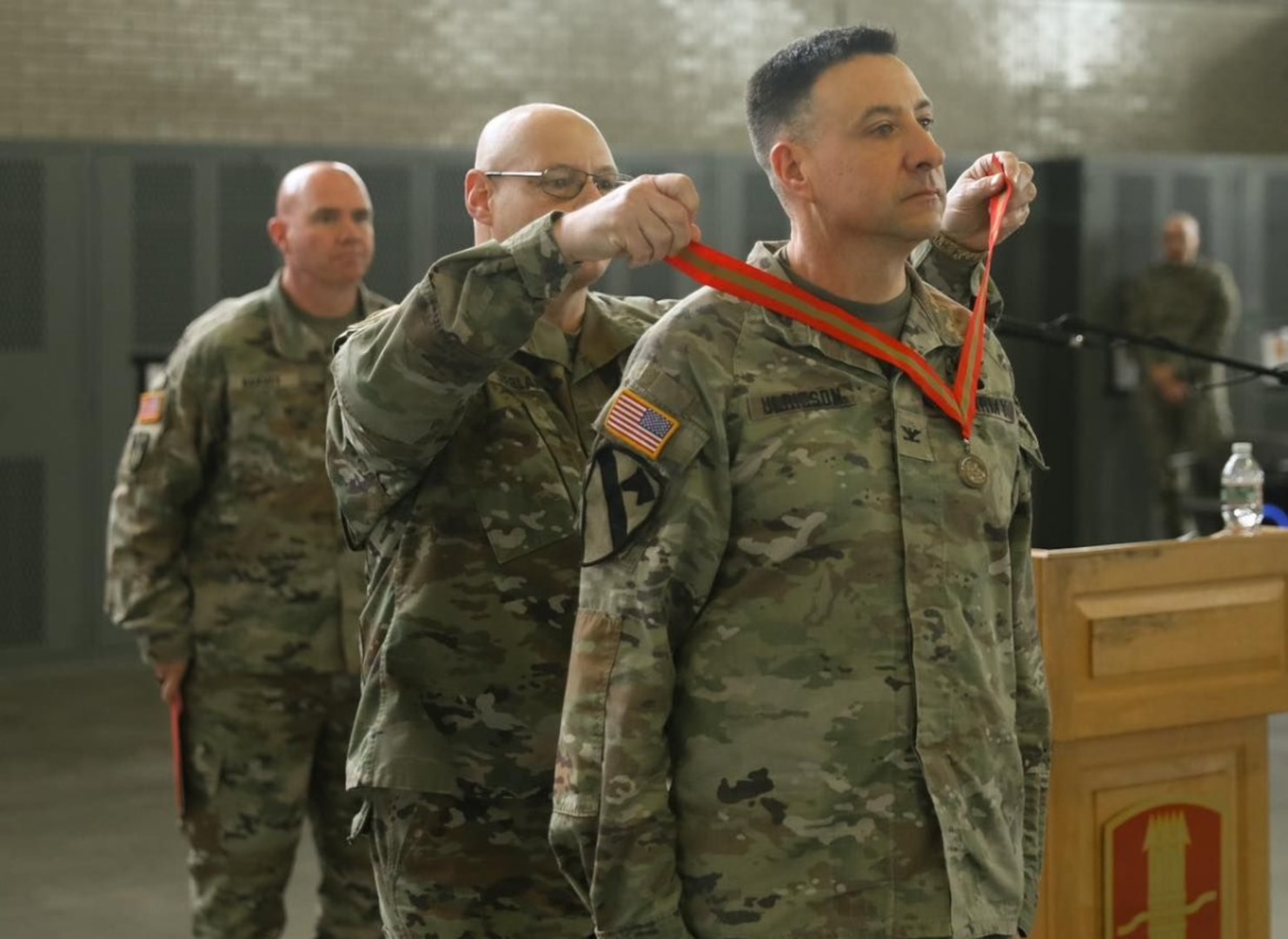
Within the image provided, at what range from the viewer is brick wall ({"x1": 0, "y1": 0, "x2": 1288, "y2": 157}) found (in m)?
8.74

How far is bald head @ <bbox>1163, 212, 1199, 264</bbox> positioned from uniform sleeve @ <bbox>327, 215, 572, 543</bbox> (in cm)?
854

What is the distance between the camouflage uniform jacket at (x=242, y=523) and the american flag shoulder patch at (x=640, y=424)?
6.92 ft

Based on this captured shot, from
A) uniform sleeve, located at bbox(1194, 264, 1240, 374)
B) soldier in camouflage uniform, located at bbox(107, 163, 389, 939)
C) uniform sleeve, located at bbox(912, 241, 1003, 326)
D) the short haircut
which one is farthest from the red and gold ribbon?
uniform sleeve, located at bbox(1194, 264, 1240, 374)

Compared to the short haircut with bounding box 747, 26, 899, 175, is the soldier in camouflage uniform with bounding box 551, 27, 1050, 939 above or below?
below

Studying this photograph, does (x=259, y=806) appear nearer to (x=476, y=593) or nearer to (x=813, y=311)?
(x=476, y=593)

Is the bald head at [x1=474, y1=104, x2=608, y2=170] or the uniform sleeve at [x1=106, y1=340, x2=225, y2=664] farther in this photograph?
the uniform sleeve at [x1=106, y1=340, x2=225, y2=664]

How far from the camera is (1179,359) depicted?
407 inches

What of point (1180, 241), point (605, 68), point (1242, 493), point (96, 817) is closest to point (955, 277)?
point (1242, 493)

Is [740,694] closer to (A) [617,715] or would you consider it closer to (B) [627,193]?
(A) [617,715]

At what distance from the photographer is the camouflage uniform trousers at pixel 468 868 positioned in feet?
8.79

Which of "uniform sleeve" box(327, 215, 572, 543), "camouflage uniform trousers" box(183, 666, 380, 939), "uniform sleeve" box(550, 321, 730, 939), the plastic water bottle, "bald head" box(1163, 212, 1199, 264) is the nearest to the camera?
"uniform sleeve" box(550, 321, 730, 939)

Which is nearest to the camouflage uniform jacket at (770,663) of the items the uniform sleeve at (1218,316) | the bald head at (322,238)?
the bald head at (322,238)

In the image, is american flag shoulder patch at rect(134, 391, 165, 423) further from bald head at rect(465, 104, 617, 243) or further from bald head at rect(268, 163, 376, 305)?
bald head at rect(465, 104, 617, 243)

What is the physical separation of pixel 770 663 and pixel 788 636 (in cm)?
4
